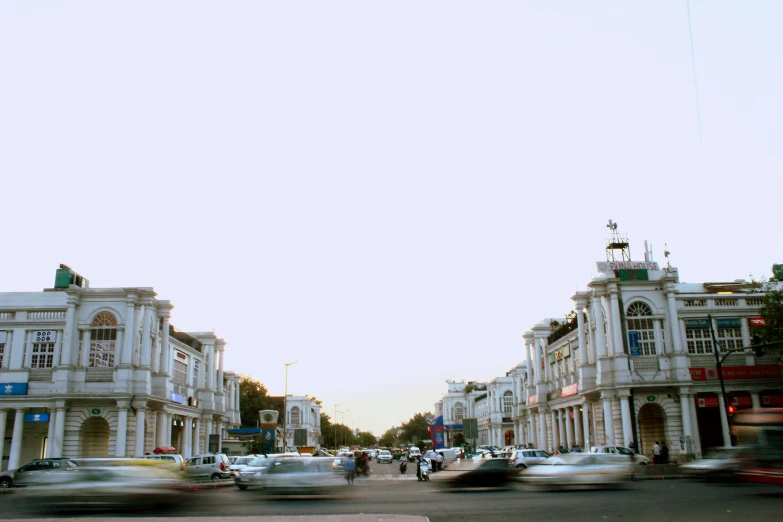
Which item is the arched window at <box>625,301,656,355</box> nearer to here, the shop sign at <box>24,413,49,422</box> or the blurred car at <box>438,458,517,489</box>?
the blurred car at <box>438,458,517,489</box>

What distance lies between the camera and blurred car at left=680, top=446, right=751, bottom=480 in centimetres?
2100

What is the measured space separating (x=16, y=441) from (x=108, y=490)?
35.1 metres

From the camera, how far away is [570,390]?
55.6 metres

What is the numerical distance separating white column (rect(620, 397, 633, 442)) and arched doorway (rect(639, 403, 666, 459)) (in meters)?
3.90

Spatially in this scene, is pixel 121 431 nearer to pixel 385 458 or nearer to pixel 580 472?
pixel 580 472

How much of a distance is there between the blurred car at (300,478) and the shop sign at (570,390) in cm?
3605

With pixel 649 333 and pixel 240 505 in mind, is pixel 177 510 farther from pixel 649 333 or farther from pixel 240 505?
pixel 649 333

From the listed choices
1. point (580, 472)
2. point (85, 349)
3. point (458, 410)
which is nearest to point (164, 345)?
point (85, 349)

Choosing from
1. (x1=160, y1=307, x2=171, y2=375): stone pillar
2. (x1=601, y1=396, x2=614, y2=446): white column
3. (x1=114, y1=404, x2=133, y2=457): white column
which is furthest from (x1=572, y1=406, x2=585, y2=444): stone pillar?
(x1=114, y1=404, x2=133, y2=457): white column

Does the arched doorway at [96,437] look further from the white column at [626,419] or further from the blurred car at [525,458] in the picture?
the white column at [626,419]

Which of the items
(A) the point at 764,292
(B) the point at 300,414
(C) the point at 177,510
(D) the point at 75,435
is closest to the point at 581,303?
(A) the point at 764,292

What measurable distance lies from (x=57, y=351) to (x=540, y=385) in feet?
139

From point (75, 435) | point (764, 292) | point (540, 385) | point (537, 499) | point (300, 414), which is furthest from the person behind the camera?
point (300, 414)

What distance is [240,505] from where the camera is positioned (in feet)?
63.3
